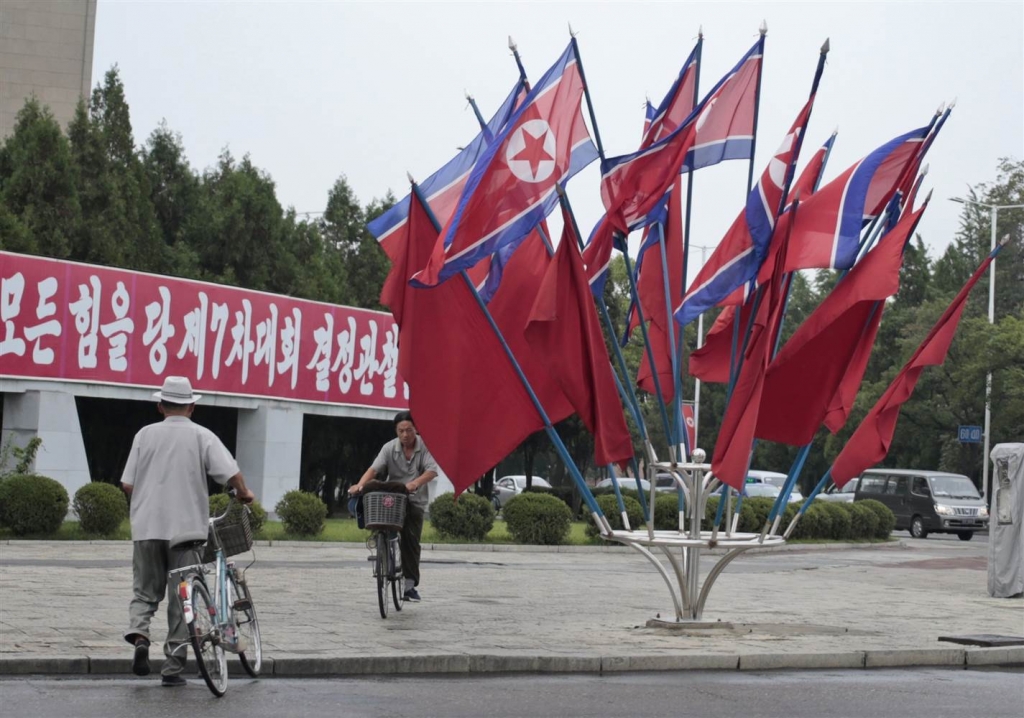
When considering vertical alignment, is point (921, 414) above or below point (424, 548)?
above

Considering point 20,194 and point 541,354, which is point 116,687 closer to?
point 541,354

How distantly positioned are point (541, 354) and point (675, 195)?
2.35 meters

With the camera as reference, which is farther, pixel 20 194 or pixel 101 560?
pixel 20 194

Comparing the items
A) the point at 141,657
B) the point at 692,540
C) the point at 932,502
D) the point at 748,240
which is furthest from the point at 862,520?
the point at 141,657

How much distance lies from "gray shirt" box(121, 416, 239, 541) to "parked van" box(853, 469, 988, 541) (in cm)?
3403

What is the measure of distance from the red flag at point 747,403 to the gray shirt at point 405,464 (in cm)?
301

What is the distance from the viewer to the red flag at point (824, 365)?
12.5 metres

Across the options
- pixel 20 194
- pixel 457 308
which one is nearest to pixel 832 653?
pixel 457 308

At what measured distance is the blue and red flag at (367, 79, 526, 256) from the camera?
1308 cm

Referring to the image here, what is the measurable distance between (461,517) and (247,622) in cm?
1864

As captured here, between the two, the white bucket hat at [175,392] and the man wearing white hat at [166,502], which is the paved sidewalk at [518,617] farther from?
the white bucket hat at [175,392]

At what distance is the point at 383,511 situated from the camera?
13.2 meters

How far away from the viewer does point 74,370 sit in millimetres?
30844

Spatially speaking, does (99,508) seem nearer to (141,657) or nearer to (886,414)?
(886,414)
